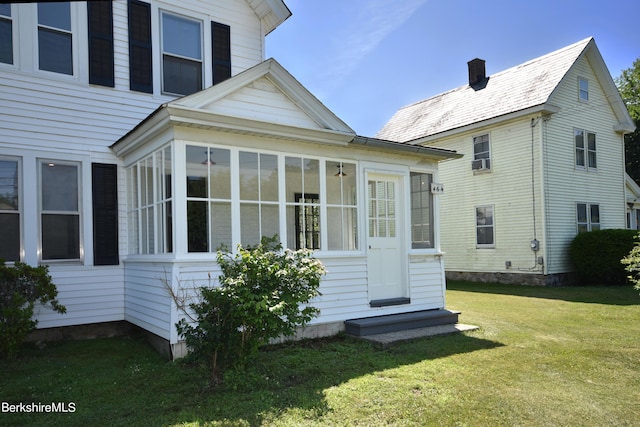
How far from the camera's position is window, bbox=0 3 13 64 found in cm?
648

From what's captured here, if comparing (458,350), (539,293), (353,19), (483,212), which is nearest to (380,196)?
(458,350)

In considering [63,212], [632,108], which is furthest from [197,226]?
[632,108]

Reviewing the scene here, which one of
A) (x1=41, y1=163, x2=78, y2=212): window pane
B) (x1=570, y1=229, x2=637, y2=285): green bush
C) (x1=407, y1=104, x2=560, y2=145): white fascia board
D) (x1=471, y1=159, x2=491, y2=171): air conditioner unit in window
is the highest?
(x1=407, y1=104, x2=560, y2=145): white fascia board

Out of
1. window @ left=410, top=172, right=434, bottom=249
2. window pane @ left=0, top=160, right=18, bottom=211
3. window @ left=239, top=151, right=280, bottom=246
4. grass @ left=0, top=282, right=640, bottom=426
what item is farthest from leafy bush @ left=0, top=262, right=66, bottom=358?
window @ left=410, top=172, right=434, bottom=249

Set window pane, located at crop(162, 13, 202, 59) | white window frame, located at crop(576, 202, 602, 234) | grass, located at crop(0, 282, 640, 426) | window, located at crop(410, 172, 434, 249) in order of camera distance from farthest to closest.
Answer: white window frame, located at crop(576, 202, 602, 234) < window, located at crop(410, 172, 434, 249) < window pane, located at crop(162, 13, 202, 59) < grass, located at crop(0, 282, 640, 426)

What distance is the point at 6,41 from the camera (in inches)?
257

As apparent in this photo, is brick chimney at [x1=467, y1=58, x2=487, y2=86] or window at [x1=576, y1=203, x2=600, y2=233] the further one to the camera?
brick chimney at [x1=467, y1=58, x2=487, y2=86]

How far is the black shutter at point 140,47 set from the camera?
736 cm

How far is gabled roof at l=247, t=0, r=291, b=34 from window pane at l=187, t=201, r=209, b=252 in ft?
14.7

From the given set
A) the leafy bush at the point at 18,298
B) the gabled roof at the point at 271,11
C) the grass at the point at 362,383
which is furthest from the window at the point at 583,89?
the leafy bush at the point at 18,298

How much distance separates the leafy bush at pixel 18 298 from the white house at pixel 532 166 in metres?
12.9

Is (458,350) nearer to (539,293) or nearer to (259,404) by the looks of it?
(259,404)

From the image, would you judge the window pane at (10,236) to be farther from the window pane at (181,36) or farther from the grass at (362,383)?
the window pane at (181,36)

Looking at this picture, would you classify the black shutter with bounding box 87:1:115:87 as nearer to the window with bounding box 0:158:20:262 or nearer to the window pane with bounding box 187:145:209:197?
the window with bounding box 0:158:20:262
